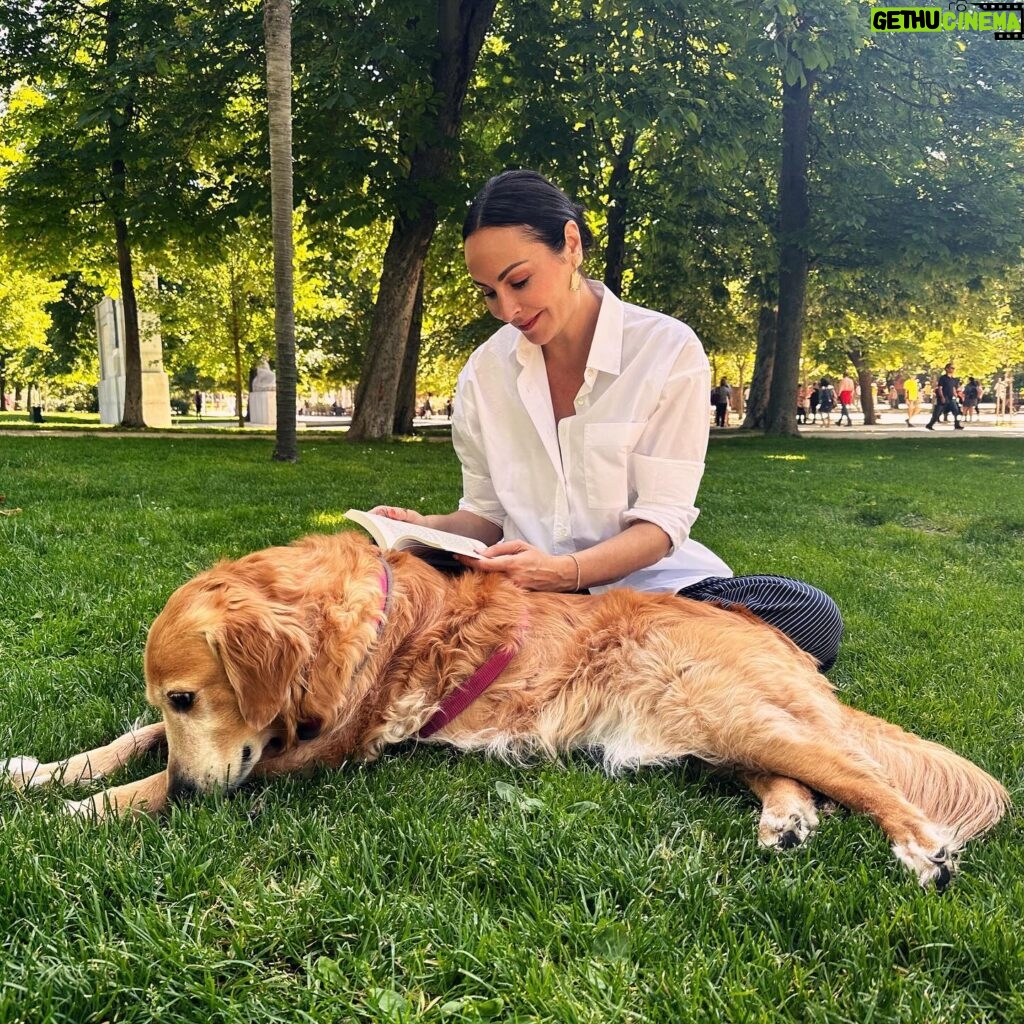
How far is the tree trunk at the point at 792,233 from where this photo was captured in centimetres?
2023

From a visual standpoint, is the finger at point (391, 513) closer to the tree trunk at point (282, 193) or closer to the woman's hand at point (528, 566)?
the woman's hand at point (528, 566)

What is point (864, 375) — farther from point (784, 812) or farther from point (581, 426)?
point (784, 812)

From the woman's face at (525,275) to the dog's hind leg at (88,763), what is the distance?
6.84 ft

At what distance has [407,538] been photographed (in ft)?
10.5

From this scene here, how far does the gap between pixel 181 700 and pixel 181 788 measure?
26 cm

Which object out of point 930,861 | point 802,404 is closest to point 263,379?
point 802,404

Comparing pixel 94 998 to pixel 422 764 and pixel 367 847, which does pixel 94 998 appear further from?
pixel 422 764

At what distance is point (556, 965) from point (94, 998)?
93 centimetres

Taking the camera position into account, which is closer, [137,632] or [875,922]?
[875,922]

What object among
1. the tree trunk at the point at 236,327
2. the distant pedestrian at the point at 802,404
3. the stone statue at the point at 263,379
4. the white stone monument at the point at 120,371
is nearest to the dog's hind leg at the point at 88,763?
the white stone monument at the point at 120,371

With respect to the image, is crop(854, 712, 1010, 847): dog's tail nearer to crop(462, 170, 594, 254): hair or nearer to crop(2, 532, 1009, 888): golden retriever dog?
crop(2, 532, 1009, 888): golden retriever dog

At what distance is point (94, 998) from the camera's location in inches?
62.4

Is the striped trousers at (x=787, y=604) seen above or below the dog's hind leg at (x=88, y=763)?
above

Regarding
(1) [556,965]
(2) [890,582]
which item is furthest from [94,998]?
(2) [890,582]
